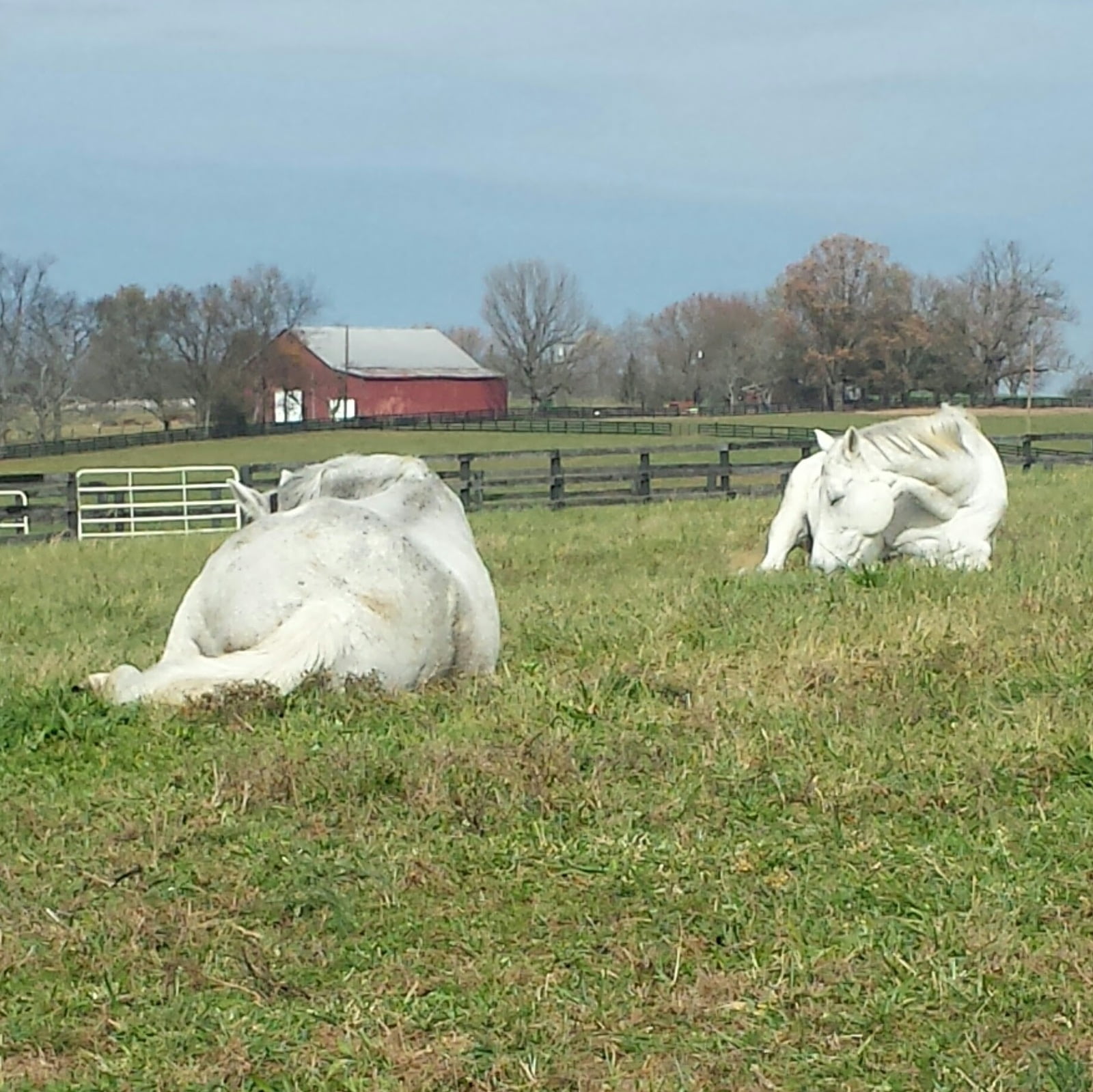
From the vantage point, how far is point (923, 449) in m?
10.8

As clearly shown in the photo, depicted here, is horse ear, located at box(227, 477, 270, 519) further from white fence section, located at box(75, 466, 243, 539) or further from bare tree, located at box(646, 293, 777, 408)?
bare tree, located at box(646, 293, 777, 408)

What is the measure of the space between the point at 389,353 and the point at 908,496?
80.0m

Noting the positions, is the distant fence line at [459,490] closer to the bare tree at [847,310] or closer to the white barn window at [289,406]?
the bare tree at [847,310]

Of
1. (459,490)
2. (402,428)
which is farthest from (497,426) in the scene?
(459,490)

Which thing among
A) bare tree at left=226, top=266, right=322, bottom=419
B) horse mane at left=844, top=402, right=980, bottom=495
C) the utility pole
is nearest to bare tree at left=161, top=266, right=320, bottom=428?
bare tree at left=226, top=266, right=322, bottom=419

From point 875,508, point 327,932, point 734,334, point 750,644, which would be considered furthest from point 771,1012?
point 734,334

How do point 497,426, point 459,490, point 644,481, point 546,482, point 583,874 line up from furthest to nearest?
point 497,426
point 546,482
point 644,481
point 459,490
point 583,874

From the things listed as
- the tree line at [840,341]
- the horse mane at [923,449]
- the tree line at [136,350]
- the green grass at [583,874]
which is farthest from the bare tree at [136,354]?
the green grass at [583,874]

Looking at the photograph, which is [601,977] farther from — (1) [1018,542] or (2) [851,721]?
(1) [1018,542]

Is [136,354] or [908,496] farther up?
[136,354]

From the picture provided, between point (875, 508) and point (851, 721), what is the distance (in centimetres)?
530

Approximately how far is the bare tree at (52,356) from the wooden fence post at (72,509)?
46.8m

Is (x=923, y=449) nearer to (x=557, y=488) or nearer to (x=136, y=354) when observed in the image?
(x=557, y=488)

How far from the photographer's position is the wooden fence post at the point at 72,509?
840 inches
